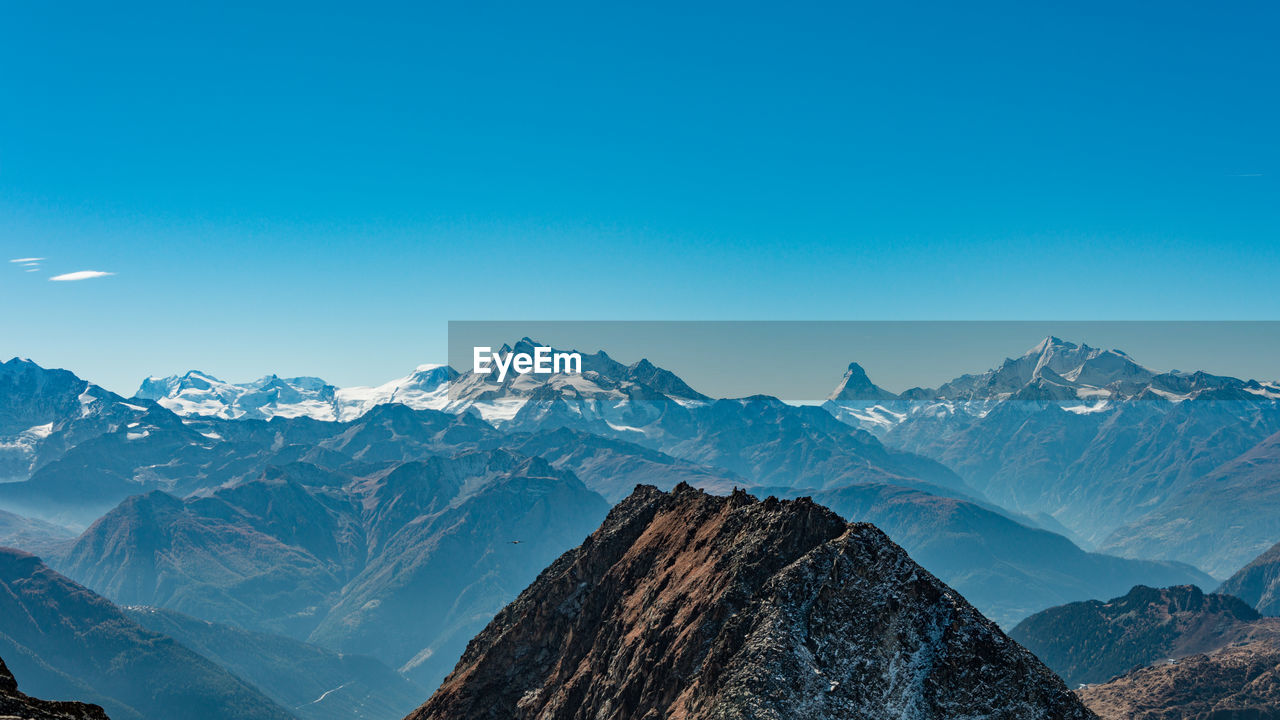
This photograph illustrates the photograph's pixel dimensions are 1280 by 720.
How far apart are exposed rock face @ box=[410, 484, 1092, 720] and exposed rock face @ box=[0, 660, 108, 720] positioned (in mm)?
49930

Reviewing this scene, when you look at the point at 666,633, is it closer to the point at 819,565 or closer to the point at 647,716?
the point at 647,716

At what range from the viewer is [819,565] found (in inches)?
3797

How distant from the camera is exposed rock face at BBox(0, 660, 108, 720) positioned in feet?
151

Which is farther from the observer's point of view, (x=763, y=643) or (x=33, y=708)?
(x=763, y=643)

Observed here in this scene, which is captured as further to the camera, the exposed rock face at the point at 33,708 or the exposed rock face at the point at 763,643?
the exposed rock face at the point at 763,643

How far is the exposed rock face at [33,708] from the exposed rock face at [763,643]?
49.9 metres

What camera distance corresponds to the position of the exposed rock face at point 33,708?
151ft

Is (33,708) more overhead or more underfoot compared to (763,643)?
more overhead

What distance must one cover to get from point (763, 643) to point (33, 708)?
191 ft

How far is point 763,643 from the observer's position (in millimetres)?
89562

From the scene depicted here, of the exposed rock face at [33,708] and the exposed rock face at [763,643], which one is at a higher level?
the exposed rock face at [33,708]

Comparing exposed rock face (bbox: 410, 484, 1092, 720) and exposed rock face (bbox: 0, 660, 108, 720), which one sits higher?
exposed rock face (bbox: 0, 660, 108, 720)

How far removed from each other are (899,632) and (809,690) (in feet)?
35.7

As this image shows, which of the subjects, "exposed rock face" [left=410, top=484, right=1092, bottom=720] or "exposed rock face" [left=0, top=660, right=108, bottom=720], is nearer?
"exposed rock face" [left=0, top=660, right=108, bottom=720]
